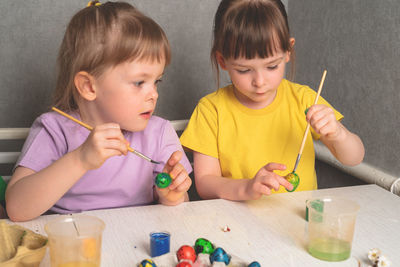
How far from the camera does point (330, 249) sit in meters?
0.78

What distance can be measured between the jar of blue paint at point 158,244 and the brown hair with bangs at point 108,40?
47 cm

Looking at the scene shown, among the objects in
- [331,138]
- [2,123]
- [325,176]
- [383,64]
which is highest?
[383,64]

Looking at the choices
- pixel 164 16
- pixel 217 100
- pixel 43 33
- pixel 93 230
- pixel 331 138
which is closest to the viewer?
pixel 93 230

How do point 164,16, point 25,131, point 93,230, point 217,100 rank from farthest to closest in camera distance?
point 164,16 → point 217,100 → point 25,131 → point 93,230

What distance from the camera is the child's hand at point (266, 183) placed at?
39.2 inches

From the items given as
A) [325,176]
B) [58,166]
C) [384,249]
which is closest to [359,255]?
[384,249]

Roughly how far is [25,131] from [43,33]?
43 cm

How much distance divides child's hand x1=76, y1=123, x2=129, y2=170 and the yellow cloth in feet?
0.69

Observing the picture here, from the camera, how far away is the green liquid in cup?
2.55ft

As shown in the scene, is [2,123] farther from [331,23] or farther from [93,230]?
[331,23]

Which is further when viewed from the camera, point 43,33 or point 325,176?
point 325,176

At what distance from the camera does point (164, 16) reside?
1.68 m

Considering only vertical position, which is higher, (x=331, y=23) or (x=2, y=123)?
(x=331, y=23)

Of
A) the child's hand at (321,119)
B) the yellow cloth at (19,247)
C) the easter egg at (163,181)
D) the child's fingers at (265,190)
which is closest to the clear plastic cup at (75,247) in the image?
the yellow cloth at (19,247)
